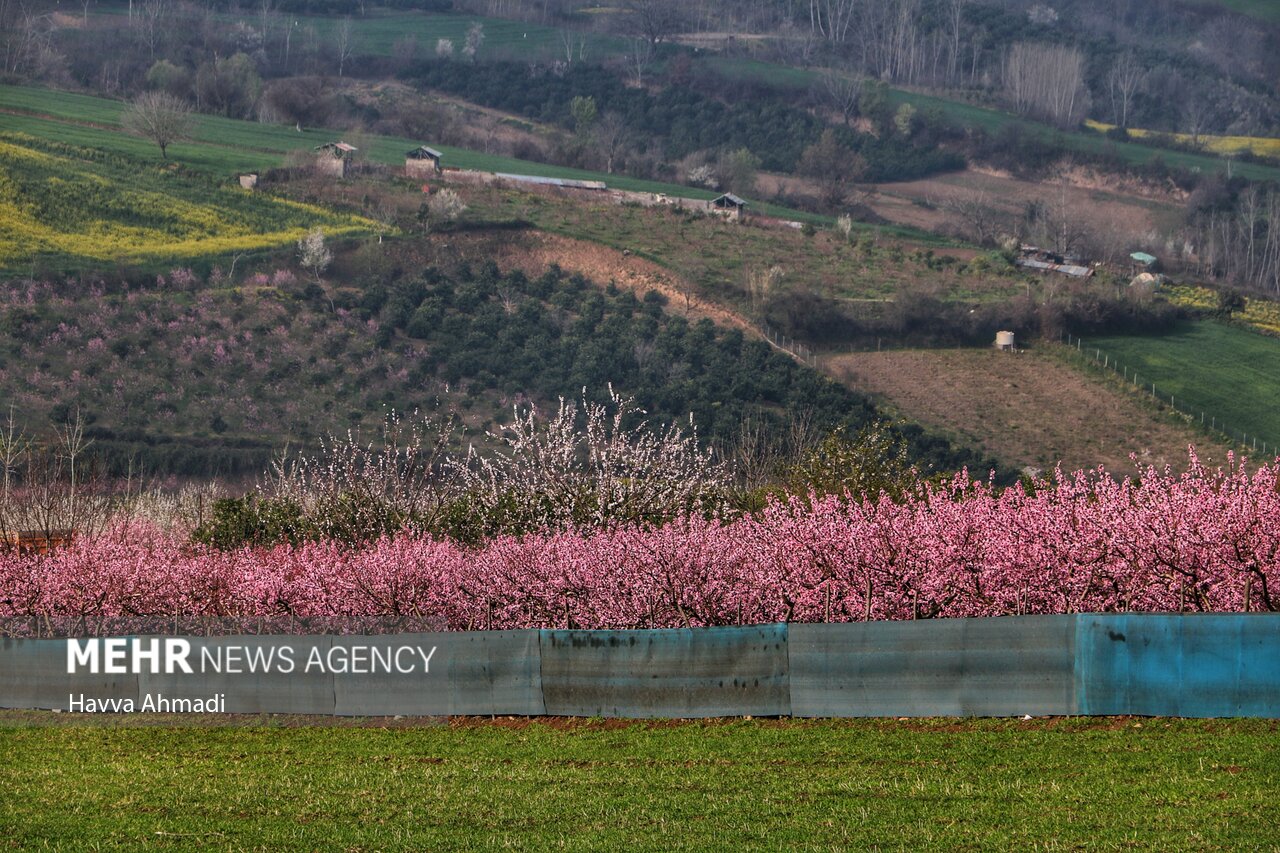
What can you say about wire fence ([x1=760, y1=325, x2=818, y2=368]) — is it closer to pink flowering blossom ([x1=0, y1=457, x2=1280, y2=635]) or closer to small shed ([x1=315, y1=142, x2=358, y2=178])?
small shed ([x1=315, y1=142, x2=358, y2=178])

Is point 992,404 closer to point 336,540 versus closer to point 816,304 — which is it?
point 816,304

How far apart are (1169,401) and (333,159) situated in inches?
3971

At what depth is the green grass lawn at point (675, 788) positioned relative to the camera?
909 inches

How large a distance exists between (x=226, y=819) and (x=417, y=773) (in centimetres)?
412

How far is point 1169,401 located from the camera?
136750 millimetres

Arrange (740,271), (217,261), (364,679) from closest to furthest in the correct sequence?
1. (364,679)
2. (217,261)
3. (740,271)

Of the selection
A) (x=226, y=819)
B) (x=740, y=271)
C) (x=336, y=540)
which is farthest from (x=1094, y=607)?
(x=740, y=271)

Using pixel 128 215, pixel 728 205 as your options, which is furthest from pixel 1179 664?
pixel 728 205

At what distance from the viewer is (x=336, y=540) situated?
60844 millimetres

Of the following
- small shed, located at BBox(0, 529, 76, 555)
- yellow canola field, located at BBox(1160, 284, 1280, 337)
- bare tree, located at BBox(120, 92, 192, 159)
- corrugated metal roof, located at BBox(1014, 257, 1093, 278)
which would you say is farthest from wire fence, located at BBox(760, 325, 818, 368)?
bare tree, located at BBox(120, 92, 192, 159)

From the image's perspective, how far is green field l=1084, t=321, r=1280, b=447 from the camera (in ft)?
461

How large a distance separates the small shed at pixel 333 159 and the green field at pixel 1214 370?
86.6 metres

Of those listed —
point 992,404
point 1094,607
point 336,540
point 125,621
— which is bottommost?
point 992,404

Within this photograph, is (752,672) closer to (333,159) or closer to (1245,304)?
(333,159)
